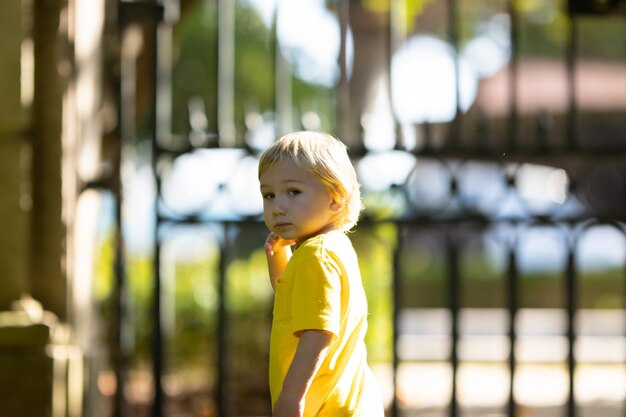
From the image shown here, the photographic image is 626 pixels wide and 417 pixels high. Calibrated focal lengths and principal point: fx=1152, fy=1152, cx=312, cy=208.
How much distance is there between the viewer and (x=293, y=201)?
2.61 metres

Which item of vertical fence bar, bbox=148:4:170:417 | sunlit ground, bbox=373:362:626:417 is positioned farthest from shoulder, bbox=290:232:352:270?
sunlit ground, bbox=373:362:626:417

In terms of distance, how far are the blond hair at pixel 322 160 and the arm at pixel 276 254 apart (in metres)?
0.24

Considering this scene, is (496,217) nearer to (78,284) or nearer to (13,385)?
(78,284)

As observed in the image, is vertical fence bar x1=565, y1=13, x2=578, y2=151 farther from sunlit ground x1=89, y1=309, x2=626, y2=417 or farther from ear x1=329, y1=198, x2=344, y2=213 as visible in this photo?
ear x1=329, y1=198, x2=344, y2=213

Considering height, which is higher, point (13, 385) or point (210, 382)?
point (13, 385)

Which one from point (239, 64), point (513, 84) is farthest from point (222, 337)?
point (239, 64)

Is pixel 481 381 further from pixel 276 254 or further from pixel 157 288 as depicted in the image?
pixel 276 254

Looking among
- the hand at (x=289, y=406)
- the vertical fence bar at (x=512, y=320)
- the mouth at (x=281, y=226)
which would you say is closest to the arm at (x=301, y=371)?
the hand at (x=289, y=406)

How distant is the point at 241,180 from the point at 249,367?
2928 millimetres

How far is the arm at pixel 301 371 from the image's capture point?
8.07 feet

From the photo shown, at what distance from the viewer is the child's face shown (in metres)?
2.60

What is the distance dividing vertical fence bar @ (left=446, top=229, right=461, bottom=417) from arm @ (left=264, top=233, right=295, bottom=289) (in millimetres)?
2256

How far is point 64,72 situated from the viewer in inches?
181

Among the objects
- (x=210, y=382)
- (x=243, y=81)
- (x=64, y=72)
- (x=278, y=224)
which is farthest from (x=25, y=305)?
(x=243, y=81)
